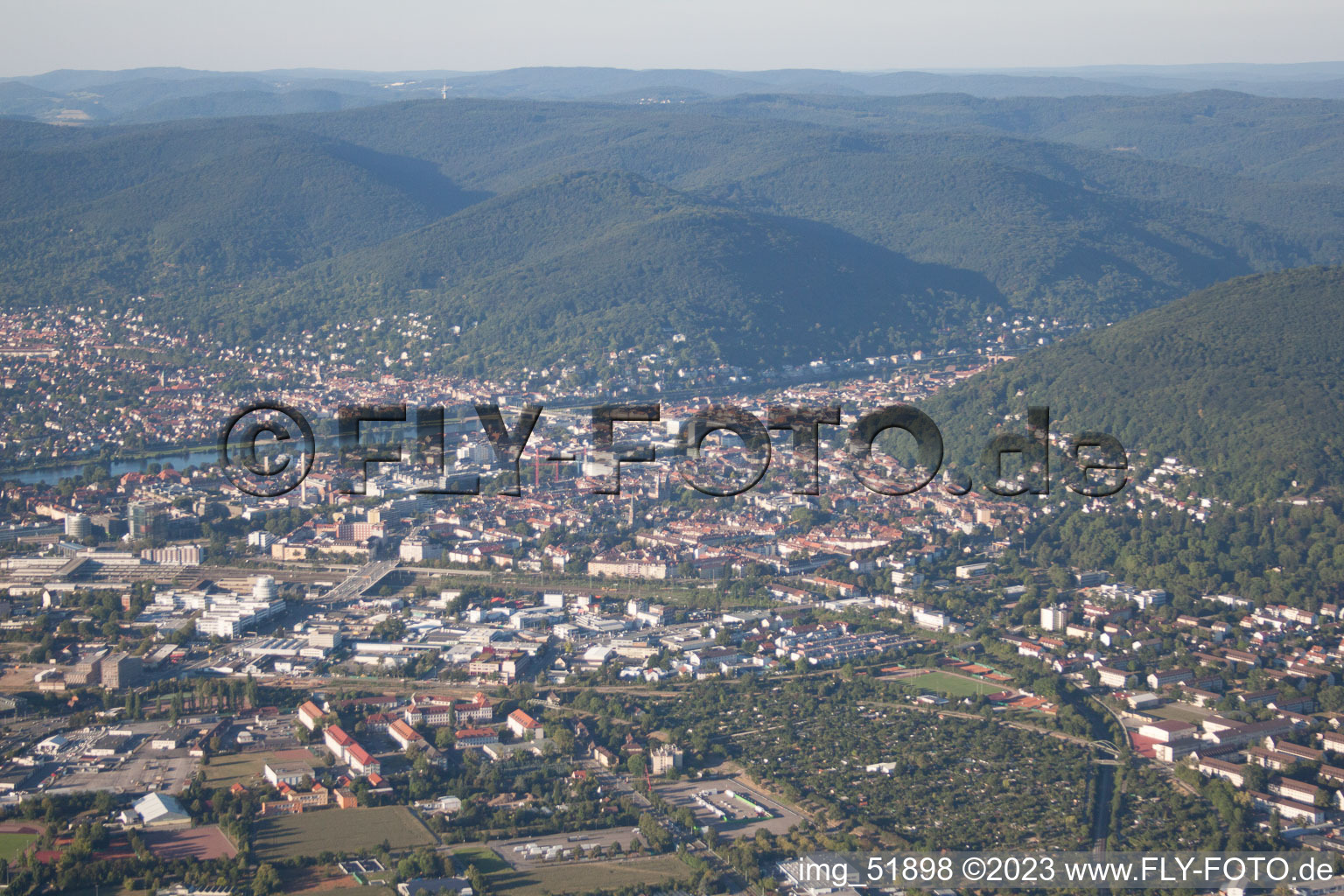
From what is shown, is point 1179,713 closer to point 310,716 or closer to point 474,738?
point 474,738

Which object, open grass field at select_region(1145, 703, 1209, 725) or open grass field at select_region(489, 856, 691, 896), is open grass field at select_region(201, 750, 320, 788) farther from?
open grass field at select_region(1145, 703, 1209, 725)

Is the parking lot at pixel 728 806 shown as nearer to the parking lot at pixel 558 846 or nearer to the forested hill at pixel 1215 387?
the parking lot at pixel 558 846

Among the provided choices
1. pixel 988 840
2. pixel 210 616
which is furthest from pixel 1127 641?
pixel 210 616

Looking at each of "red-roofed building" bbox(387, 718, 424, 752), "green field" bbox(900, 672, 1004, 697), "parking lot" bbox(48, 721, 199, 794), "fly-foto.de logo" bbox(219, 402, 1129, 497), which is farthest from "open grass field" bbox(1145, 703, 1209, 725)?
"parking lot" bbox(48, 721, 199, 794)

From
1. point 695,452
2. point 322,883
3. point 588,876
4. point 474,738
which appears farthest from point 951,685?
point 695,452

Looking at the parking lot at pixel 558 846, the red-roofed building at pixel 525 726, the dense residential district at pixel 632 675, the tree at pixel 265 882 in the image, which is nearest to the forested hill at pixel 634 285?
the dense residential district at pixel 632 675

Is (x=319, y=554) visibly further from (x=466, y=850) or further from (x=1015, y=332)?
(x=1015, y=332)
